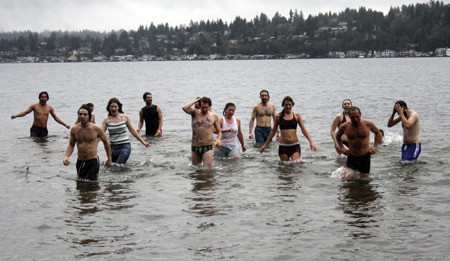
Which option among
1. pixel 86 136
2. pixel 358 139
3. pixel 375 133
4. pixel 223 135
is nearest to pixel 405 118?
pixel 375 133

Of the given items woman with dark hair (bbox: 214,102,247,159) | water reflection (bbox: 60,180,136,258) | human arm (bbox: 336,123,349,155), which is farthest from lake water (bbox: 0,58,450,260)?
human arm (bbox: 336,123,349,155)

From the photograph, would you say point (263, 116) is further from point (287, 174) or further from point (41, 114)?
point (41, 114)

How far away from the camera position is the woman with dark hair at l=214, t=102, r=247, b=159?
1504 cm

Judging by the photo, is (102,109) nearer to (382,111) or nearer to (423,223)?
(382,111)

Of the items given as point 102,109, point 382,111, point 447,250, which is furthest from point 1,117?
point 447,250

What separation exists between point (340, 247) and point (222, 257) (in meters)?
1.77

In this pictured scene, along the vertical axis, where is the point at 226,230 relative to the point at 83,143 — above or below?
below

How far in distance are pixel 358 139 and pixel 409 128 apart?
261cm

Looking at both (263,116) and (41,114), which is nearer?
(263,116)

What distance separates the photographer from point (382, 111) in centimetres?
3497

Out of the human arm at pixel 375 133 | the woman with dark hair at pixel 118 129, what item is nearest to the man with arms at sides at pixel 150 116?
the woman with dark hair at pixel 118 129

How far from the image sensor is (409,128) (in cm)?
1473

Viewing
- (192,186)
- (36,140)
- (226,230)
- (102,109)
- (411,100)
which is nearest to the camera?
(226,230)

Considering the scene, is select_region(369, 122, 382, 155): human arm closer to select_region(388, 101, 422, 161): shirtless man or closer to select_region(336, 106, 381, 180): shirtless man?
select_region(336, 106, 381, 180): shirtless man
